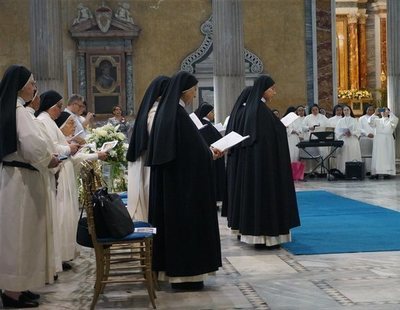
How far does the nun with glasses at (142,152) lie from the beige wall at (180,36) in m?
14.3

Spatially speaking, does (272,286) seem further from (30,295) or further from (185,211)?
(30,295)

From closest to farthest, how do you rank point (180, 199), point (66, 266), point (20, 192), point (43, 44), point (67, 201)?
1. point (20, 192)
2. point (180, 199)
3. point (67, 201)
4. point (66, 266)
5. point (43, 44)

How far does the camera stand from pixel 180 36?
71.3 ft

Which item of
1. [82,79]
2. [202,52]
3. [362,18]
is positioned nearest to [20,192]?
[82,79]

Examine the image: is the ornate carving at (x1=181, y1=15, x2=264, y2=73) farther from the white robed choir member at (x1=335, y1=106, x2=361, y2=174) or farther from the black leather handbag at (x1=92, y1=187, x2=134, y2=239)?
the black leather handbag at (x1=92, y1=187, x2=134, y2=239)

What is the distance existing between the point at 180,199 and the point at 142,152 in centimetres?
81

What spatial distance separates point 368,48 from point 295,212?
19.4m

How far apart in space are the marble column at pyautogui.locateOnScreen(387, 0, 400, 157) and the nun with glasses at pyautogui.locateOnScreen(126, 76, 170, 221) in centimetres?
1197

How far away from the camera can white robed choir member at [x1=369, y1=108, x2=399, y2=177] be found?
17.7m

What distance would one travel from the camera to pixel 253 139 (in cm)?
864

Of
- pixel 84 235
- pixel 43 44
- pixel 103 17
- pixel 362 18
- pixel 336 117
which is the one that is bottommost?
pixel 84 235

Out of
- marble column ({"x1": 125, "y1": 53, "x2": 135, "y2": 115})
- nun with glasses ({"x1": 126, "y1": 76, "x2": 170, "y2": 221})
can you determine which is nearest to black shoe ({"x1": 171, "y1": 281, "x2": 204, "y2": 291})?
nun with glasses ({"x1": 126, "y1": 76, "x2": 170, "y2": 221})

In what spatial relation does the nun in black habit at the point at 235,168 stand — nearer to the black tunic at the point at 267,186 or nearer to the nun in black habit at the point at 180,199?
the black tunic at the point at 267,186

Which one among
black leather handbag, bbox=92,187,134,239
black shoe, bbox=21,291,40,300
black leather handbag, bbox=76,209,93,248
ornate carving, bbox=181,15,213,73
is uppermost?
ornate carving, bbox=181,15,213,73
